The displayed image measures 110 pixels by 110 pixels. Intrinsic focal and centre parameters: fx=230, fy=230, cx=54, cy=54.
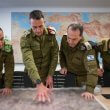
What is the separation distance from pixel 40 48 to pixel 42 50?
30 millimetres

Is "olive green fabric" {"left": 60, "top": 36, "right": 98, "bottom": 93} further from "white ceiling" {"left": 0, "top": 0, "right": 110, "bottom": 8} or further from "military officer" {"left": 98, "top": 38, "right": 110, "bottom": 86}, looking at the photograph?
"white ceiling" {"left": 0, "top": 0, "right": 110, "bottom": 8}

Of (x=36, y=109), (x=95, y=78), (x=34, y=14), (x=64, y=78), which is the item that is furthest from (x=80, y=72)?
(x=36, y=109)

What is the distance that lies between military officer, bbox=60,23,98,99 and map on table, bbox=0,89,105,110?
4.7 inches

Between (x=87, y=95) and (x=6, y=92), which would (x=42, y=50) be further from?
(x=87, y=95)

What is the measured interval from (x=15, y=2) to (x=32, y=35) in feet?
7.39

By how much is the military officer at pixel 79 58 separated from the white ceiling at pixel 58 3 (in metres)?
2.04

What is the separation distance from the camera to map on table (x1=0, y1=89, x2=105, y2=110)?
1515 millimetres

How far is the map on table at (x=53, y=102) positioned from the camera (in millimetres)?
1515

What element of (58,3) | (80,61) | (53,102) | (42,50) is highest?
(58,3)

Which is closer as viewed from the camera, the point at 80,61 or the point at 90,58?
the point at 90,58

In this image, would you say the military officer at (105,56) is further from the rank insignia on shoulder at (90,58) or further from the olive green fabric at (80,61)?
the rank insignia on shoulder at (90,58)

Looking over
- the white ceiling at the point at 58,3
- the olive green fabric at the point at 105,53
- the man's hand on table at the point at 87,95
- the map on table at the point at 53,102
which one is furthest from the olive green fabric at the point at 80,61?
the white ceiling at the point at 58,3

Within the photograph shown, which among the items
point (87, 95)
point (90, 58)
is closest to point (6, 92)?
point (87, 95)

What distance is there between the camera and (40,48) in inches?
85.4
